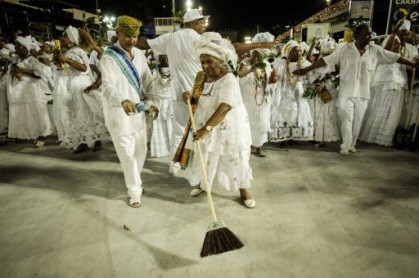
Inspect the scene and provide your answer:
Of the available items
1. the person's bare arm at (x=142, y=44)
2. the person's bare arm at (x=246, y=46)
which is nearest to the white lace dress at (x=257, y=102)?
the person's bare arm at (x=246, y=46)

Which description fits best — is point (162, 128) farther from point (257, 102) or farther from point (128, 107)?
point (128, 107)

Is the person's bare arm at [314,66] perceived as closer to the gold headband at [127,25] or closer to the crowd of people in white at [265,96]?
the crowd of people in white at [265,96]

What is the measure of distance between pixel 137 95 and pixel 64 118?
124 inches

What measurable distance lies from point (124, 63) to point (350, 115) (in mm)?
4359

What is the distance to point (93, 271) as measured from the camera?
265 cm

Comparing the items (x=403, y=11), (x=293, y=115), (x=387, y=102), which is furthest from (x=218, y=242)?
(x=403, y=11)

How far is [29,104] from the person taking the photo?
687cm

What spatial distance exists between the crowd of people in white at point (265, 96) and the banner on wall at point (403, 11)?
3.70 ft

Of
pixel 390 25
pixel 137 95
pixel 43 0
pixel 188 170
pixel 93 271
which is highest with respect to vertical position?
pixel 43 0

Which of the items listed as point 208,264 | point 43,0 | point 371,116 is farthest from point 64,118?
point 43,0

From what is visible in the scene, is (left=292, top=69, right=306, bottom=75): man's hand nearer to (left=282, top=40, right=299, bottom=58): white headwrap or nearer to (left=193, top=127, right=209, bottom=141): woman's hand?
(left=282, top=40, right=299, bottom=58): white headwrap

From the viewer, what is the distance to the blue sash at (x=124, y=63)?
3.46m

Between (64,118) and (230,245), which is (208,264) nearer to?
(230,245)

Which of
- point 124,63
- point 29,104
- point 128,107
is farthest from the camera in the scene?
point 29,104
